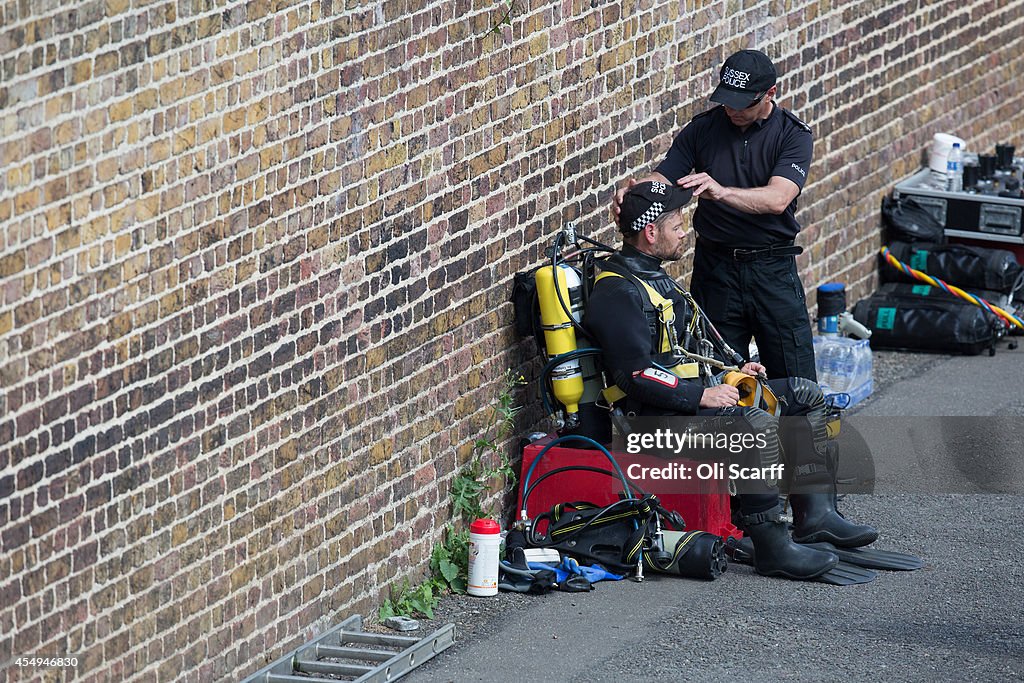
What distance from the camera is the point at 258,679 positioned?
20.6 ft

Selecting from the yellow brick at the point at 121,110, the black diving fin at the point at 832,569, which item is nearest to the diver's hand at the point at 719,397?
the black diving fin at the point at 832,569

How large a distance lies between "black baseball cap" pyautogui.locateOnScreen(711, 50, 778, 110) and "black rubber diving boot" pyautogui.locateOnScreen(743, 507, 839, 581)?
197cm

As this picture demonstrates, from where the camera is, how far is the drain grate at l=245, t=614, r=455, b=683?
20.7ft

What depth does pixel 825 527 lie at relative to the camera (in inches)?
306

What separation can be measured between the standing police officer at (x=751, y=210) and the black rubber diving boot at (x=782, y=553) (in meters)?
1.23

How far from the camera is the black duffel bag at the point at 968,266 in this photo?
1106 centimetres

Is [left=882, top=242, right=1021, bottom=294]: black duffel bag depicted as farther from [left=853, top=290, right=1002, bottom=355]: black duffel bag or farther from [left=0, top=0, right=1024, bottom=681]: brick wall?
[left=0, top=0, right=1024, bottom=681]: brick wall

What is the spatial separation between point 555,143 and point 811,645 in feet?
8.58

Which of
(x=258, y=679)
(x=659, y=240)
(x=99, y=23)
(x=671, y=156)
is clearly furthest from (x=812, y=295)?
(x=99, y=23)

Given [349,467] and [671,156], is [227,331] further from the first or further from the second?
[671,156]

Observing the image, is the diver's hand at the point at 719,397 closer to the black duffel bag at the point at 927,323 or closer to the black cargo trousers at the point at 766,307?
the black cargo trousers at the point at 766,307

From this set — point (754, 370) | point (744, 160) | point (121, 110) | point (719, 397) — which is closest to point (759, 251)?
point (744, 160)

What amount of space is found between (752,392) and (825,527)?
67 centimetres

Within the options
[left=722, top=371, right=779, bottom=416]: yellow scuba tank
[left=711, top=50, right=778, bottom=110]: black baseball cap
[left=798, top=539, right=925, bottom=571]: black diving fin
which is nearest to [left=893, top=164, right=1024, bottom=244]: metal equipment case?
[left=711, top=50, right=778, bottom=110]: black baseball cap
